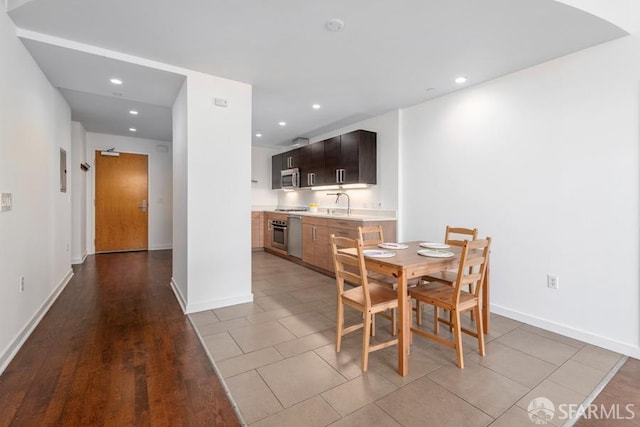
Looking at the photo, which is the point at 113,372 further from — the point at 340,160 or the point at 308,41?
the point at 340,160

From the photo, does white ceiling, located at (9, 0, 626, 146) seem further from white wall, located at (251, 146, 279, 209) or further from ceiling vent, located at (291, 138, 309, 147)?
white wall, located at (251, 146, 279, 209)

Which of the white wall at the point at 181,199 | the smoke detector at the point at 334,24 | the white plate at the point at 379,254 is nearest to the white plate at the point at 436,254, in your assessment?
the white plate at the point at 379,254

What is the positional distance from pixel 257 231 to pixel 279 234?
905 mm

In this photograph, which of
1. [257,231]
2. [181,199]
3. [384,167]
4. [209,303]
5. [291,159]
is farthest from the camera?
[257,231]

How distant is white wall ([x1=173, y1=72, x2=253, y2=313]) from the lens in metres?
3.07

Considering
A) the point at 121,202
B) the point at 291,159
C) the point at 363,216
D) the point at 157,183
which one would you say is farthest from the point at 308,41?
the point at 121,202

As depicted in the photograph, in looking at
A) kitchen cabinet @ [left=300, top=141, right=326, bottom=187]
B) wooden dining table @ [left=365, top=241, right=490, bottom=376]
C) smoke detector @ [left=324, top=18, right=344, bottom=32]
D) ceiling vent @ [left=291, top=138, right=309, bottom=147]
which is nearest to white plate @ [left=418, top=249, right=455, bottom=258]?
wooden dining table @ [left=365, top=241, right=490, bottom=376]

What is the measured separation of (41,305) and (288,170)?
14.2 feet

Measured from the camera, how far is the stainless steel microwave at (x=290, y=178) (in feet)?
19.5

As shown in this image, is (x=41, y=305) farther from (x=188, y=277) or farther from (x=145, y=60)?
(x=145, y=60)

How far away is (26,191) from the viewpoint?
2.56 metres

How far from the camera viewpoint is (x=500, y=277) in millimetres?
3139

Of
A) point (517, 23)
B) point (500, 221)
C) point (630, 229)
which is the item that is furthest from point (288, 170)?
point (630, 229)

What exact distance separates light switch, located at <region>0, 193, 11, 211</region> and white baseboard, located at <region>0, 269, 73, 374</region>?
99 centimetres
